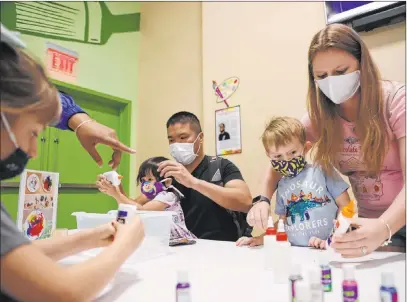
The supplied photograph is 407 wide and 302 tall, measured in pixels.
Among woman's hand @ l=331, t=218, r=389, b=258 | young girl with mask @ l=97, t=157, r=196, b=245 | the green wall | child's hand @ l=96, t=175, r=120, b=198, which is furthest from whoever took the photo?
the green wall

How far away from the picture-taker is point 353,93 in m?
1.26

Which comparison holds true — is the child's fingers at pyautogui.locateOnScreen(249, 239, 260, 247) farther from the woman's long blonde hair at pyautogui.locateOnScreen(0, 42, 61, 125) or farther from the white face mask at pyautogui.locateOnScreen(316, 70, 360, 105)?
the woman's long blonde hair at pyautogui.locateOnScreen(0, 42, 61, 125)

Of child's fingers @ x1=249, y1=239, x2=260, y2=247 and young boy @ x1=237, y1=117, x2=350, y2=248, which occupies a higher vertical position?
young boy @ x1=237, y1=117, x2=350, y2=248

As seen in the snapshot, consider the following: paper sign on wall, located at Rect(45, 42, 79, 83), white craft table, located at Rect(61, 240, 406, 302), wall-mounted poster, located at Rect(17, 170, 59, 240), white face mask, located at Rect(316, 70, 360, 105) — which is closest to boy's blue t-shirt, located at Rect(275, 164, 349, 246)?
white craft table, located at Rect(61, 240, 406, 302)

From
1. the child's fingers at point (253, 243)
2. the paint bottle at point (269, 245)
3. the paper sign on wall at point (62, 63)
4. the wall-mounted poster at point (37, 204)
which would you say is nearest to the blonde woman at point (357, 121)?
the child's fingers at point (253, 243)

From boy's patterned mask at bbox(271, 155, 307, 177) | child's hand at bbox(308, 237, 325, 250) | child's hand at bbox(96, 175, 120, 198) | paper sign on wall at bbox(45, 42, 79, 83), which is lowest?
child's hand at bbox(308, 237, 325, 250)

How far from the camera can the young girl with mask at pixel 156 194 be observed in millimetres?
1541

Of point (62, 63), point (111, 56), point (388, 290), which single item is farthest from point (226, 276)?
point (111, 56)

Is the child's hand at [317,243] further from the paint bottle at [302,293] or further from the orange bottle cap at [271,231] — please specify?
the paint bottle at [302,293]

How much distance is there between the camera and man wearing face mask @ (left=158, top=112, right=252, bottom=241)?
174 centimetres

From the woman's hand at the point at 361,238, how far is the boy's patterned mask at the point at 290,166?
47cm

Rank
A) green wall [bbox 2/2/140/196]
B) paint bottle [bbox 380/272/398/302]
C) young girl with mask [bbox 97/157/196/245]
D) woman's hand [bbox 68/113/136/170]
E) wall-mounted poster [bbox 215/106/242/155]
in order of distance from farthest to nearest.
Result: green wall [bbox 2/2/140/196], wall-mounted poster [bbox 215/106/242/155], young girl with mask [bbox 97/157/196/245], woman's hand [bbox 68/113/136/170], paint bottle [bbox 380/272/398/302]

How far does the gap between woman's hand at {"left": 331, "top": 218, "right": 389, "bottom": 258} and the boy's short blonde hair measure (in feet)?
1.69

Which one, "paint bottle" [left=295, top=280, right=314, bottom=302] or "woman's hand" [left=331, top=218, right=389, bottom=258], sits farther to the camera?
"woman's hand" [left=331, top=218, right=389, bottom=258]
